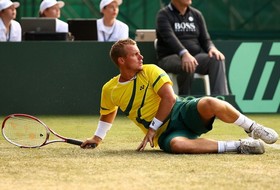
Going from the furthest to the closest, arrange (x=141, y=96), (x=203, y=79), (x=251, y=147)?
(x=203, y=79) → (x=141, y=96) → (x=251, y=147)

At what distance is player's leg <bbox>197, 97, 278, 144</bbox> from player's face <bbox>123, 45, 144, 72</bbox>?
0.62m

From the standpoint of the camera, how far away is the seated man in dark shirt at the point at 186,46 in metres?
12.2

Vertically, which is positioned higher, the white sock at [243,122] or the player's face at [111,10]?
the white sock at [243,122]

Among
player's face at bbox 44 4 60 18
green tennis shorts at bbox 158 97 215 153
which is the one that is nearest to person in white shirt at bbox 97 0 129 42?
player's face at bbox 44 4 60 18

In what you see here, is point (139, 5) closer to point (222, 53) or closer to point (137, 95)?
point (222, 53)

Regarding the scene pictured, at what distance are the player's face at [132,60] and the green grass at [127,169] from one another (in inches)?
28.4

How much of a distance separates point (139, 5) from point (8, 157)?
25.9ft

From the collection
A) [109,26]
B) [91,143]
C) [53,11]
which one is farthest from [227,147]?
[53,11]

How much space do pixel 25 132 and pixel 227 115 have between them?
177cm

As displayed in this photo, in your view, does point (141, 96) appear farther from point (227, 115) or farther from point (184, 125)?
point (227, 115)

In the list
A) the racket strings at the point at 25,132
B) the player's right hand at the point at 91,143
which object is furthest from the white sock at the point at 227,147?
the racket strings at the point at 25,132

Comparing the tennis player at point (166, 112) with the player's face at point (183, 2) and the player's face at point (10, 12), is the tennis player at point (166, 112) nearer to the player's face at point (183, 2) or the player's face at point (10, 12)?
the player's face at point (183, 2)

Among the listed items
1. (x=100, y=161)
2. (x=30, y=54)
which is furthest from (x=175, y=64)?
(x=100, y=161)

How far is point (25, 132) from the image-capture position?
8.24m
